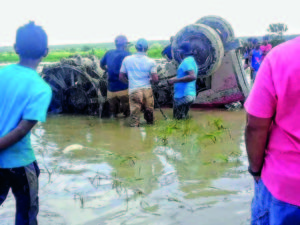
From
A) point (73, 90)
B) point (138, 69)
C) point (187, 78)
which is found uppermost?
point (138, 69)

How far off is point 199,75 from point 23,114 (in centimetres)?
681

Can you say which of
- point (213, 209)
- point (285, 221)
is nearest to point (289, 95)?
point (285, 221)

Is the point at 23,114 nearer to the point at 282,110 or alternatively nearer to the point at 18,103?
the point at 18,103

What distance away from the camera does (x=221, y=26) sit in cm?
956

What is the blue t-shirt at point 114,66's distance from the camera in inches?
316

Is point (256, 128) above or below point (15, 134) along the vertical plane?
above

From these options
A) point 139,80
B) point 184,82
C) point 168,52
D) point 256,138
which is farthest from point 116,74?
point 256,138

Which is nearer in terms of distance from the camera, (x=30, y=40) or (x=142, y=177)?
(x=30, y=40)

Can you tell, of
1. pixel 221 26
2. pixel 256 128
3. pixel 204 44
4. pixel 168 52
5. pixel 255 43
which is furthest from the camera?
pixel 255 43

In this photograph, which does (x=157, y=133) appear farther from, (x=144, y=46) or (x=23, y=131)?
(x=23, y=131)

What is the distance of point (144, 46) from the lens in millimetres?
7512

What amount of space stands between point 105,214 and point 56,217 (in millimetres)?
419

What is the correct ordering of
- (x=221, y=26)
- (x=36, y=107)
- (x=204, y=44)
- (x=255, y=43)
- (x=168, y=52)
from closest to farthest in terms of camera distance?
(x=36, y=107) → (x=204, y=44) → (x=221, y=26) → (x=168, y=52) → (x=255, y=43)

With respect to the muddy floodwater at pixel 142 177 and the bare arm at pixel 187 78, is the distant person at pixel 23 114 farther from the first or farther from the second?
the bare arm at pixel 187 78
